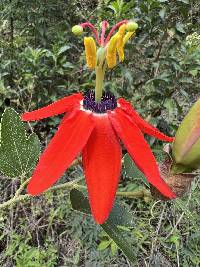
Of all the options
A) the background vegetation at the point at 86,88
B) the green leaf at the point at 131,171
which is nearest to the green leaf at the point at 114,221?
the green leaf at the point at 131,171

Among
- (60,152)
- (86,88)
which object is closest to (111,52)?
(60,152)

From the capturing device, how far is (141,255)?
69.7 inches

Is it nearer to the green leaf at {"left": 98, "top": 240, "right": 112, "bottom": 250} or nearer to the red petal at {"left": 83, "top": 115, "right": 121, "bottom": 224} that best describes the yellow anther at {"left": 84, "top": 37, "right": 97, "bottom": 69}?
the red petal at {"left": 83, "top": 115, "right": 121, "bottom": 224}

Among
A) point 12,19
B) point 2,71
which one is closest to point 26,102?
point 2,71

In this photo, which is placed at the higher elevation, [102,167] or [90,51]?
[90,51]

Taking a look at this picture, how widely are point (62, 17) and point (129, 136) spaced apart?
1830 mm

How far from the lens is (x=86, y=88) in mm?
2020

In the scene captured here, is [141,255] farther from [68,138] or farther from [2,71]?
[68,138]

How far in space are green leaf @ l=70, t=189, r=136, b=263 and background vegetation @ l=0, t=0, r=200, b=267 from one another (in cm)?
95

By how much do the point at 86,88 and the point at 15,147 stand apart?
1381 mm

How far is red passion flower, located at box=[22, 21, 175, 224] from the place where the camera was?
51 cm

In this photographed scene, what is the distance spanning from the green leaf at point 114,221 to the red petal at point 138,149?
9cm

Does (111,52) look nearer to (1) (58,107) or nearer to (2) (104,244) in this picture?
(1) (58,107)

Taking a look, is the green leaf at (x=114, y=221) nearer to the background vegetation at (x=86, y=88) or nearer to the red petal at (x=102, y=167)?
the red petal at (x=102, y=167)
